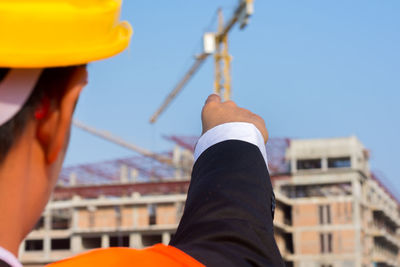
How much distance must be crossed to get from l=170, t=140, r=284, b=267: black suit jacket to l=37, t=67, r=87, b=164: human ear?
0.90 feet

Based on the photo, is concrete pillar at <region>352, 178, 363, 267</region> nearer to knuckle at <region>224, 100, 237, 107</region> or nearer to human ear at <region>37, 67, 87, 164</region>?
knuckle at <region>224, 100, 237, 107</region>

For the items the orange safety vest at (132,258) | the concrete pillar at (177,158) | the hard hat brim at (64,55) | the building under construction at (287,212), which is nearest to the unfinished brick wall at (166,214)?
the building under construction at (287,212)

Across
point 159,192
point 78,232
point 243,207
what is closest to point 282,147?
point 159,192

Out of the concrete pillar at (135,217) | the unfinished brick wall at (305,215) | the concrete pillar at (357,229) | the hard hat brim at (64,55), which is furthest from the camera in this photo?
the unfinished brick wall at (305,215)

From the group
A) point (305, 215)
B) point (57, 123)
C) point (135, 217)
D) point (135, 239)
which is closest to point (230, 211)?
point (57, 123)

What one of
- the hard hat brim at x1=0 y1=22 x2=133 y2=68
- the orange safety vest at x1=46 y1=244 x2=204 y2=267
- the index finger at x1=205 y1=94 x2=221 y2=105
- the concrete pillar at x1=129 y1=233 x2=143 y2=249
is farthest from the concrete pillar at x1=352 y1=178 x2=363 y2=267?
the hard hat brim at x1=0 y1=22 x2=133 y2=68

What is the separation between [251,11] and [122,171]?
18.8 metres

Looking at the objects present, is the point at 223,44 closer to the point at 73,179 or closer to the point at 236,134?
the point at 73,179

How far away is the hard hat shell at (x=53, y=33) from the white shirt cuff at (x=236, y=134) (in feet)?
1.33

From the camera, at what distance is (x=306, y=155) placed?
5834 cm

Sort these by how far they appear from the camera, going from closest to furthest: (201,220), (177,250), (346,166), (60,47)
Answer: (60,47), (177,250), (201,220), (346,166)

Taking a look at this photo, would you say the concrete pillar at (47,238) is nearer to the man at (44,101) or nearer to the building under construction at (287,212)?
the building under construction at (287,212)

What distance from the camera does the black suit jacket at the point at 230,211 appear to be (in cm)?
95

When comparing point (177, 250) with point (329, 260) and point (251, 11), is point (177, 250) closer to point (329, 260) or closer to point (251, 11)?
point (329, 260)
